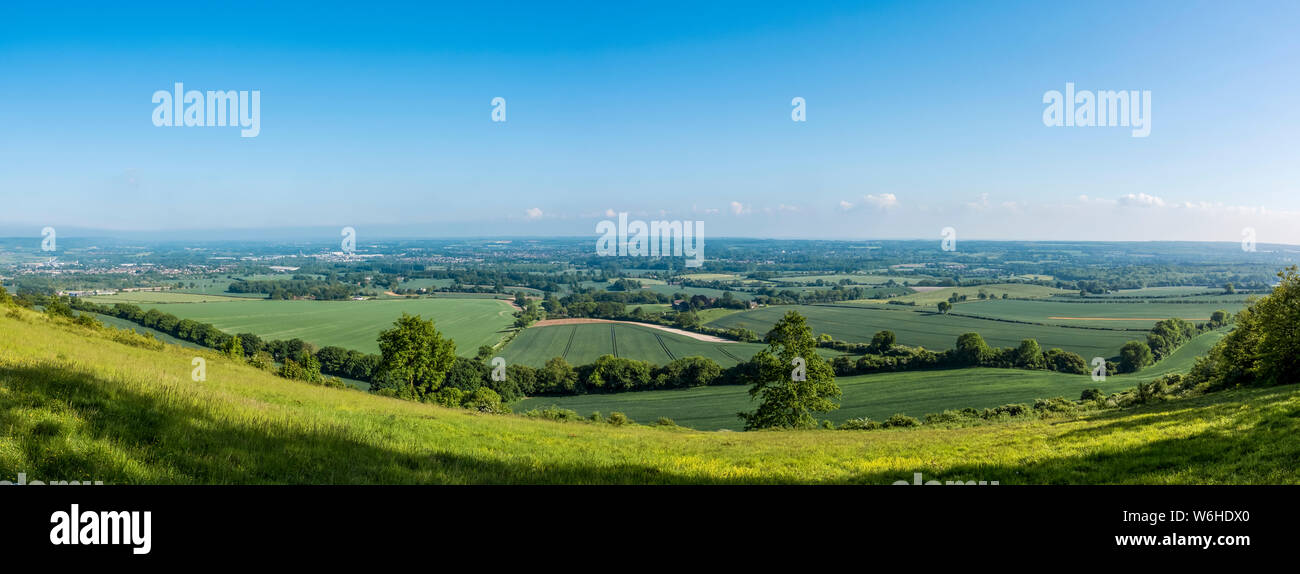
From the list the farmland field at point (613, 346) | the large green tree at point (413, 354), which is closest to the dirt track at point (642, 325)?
the farmland field at point (613, 346)

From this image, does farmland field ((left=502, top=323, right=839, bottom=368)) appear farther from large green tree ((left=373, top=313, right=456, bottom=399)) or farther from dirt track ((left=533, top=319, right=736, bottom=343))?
large green tree ((left=373, top=313, right=456, bottom=399))

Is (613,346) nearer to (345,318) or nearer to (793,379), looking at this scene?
(793,379)

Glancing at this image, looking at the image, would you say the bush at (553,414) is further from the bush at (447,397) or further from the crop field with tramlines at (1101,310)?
the crop field with tramlines at (1101,310)

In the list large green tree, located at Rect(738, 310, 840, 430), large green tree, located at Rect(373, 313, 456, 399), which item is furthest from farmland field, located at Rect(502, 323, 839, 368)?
large green tree, located at Rect(738, 310, 840, 430)

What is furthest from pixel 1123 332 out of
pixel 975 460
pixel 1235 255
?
pixel 1235 255
